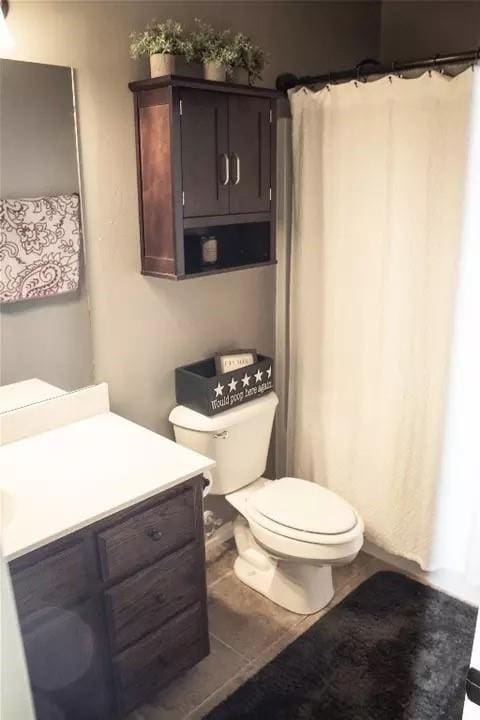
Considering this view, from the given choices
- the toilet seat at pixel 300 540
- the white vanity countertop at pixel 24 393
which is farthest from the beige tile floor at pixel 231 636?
the white vanity countertop at pixel 24 393

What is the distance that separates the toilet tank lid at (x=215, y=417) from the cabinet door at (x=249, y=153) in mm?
727

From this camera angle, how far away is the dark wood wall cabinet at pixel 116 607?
1481mm

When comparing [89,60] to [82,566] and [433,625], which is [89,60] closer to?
[82,566]

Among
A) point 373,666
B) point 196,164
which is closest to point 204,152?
point 196,164

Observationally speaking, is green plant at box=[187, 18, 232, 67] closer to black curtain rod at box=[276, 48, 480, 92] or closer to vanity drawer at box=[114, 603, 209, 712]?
black curtain rod at box=[276, 48, 480, 92]

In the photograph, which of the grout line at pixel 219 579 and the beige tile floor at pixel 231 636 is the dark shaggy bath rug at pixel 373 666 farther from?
the grout line at pixel 219 579

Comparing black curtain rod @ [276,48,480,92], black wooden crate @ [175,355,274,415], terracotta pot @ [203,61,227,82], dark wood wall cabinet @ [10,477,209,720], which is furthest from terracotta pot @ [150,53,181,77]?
dark wood wall cabinet @ [10,477,209,720]

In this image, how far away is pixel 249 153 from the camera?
6.96ft

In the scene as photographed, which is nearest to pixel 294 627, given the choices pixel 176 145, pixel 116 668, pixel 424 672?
pixel 424 672

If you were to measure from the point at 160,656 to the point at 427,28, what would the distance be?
102 inches

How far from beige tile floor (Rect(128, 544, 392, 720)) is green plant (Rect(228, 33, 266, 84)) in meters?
1.91

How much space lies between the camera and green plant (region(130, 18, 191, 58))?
1876mm

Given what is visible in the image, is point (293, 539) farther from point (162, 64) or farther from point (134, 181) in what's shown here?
point (162, 64)

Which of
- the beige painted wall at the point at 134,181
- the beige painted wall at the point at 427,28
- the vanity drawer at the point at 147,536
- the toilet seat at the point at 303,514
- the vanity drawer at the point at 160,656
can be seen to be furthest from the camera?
the beige painted wall at the point at 427,28
